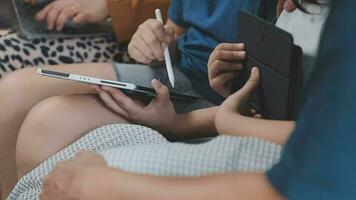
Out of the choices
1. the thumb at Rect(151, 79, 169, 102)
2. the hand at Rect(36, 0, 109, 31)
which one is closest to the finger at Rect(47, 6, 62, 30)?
the hand at Rect(36, 0, 109, 31)

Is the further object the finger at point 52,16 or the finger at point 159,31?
the finger at point 52,16

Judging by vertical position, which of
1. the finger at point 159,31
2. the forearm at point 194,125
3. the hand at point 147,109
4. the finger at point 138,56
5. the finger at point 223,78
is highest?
the finger at point 159,31

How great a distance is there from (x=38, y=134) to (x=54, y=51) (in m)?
0.38

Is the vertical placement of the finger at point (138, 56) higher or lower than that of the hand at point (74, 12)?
lower

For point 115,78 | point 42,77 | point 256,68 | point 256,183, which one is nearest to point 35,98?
point 42,77

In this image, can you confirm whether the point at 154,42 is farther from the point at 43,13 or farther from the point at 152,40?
the point at 43,13

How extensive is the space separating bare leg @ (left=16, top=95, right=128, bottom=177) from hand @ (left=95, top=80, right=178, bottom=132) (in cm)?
2

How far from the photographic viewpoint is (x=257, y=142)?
0.77 meters

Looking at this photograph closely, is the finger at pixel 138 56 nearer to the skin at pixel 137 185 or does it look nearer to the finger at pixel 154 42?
the finger at pixel 154 42

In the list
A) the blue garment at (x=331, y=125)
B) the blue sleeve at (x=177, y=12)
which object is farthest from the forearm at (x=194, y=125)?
the blue garment at (x=331, y=125)

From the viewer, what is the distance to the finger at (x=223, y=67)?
107cm

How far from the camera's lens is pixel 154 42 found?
1.26 metres

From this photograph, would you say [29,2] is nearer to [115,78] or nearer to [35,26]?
[35,26]

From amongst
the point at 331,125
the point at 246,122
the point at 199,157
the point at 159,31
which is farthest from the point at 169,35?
the point at 331,125
